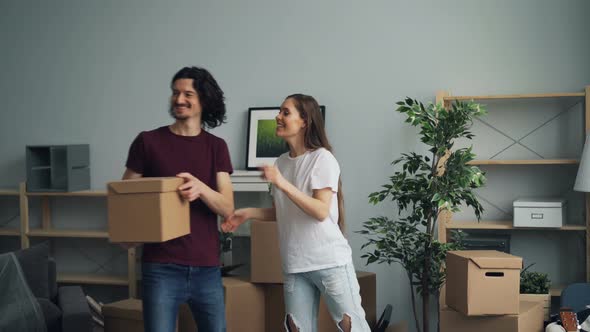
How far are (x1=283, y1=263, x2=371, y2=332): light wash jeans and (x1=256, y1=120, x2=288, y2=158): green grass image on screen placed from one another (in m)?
2.04

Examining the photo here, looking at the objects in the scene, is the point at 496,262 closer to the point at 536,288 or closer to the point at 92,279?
the point at 536,288

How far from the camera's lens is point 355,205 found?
175 inches

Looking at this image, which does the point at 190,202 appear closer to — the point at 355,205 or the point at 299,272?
the point at 299,272

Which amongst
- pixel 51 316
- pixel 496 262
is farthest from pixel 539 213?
pixel 51 316

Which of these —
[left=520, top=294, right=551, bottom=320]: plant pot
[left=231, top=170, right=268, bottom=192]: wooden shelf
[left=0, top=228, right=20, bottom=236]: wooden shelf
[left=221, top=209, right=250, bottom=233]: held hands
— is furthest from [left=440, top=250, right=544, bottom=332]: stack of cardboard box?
[left=0, top=228, right=20, bottom=236]: wooden shelf

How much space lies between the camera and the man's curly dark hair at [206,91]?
2.34 metres

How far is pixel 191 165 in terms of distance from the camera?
2.32m

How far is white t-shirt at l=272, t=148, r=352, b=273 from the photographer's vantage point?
246 centimetres

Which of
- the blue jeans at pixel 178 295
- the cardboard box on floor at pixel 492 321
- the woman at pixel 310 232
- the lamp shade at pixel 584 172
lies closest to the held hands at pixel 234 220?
the woman at pixel 310 232

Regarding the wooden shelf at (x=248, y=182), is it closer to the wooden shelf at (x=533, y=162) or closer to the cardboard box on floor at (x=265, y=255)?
the cardboard box on floor at (x=265, y=255)

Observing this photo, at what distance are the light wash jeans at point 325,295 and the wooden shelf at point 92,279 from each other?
2472mm

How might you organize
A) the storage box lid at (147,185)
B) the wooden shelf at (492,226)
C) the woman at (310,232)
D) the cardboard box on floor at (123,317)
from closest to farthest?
the storage box lid at (147,185) < the woman at (310,232) < the cardboard box on floor at (123,317) < the wooden shelf at (492,226)

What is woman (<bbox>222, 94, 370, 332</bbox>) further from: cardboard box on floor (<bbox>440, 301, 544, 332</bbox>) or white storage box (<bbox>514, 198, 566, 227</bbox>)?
white storage box (<bbox>514, 198, 566, 227</bbox>)

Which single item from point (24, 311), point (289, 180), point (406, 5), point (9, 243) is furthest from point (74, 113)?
point (289, 180)
